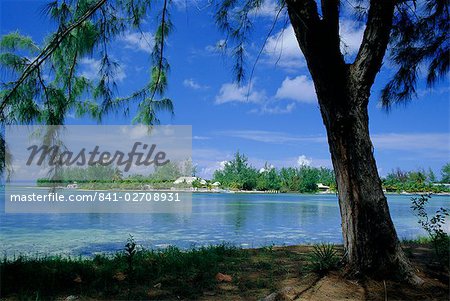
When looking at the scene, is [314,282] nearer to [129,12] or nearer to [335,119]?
[335,119]

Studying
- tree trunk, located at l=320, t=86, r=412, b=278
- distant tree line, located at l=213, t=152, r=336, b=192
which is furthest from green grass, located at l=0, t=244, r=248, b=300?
distant tree line, located at l=213, t=152, r=336, b=192

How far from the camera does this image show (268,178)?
178ft

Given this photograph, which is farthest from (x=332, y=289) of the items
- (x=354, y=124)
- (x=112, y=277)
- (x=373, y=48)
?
(x=373, y=48)

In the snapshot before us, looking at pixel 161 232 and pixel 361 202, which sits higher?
pixel 361 202

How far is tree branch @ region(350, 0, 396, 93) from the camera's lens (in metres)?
3.21

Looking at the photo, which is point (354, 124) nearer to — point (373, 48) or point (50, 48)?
point (373, 48)

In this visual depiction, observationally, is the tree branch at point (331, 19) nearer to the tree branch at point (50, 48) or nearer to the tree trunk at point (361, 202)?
the tree trunk at point (361, 202)

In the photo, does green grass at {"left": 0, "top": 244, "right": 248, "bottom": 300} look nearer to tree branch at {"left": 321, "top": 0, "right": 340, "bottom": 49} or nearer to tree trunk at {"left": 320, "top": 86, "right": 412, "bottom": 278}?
tree trunk at {"left": 320, "top": 86, "right": 412, "bottom": 278}

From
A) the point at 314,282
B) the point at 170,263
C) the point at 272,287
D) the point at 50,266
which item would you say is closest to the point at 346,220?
the point at 314,282

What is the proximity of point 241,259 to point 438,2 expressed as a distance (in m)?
4.10

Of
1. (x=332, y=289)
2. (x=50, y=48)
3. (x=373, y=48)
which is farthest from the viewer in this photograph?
(x=50, y=48)

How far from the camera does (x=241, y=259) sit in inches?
165

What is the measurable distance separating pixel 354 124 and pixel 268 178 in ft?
170

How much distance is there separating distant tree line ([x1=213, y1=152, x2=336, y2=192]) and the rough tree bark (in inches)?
1982
